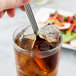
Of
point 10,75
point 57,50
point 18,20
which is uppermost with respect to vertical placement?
point 18,20

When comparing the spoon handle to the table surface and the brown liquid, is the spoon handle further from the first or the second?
the table surface

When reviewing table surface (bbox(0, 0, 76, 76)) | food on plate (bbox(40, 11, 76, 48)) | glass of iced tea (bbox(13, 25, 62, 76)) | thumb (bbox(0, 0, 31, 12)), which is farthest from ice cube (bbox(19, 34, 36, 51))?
food on plate (bbox(40, 11, 76, 48))

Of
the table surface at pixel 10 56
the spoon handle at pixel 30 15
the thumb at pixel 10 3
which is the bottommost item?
the table surface at pixel 10 56

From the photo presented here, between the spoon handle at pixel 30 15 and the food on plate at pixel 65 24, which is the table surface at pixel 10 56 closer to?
the food on plate at pixel 65 24

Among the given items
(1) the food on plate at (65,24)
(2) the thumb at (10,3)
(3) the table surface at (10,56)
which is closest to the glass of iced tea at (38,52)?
(2) the thumb at (10,3)

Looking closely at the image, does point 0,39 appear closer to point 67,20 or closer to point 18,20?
point 18,20

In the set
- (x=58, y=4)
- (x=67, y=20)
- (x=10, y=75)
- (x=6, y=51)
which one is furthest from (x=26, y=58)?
(x=58, y=4)

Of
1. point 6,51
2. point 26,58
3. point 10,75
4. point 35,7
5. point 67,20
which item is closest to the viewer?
point 26,58
